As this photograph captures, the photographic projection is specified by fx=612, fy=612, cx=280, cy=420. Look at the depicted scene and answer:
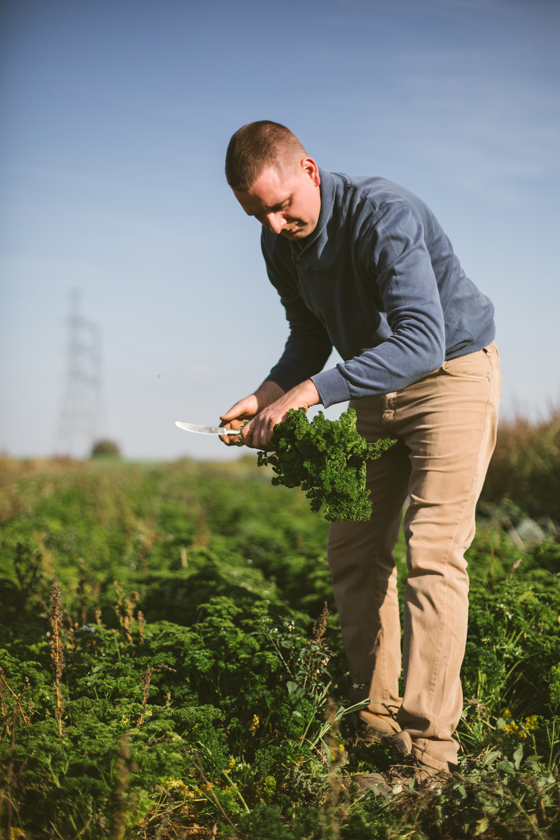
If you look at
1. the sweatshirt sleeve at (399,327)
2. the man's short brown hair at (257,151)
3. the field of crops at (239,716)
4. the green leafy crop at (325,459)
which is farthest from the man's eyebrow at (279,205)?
the field of crops at (239,716)

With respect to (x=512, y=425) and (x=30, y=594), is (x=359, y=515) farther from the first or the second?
(x=512, y=425)

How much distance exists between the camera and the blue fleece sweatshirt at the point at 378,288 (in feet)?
7.45

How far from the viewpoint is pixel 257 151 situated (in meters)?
2.44

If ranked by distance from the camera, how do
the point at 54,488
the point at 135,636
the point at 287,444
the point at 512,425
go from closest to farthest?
the point at 287,444 < the point at 135,636 < the point at 512,425 < the point at 54,488

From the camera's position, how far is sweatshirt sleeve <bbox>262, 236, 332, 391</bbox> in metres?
3.25

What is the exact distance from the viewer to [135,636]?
3.07 metres

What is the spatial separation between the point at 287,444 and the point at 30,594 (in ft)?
8.08

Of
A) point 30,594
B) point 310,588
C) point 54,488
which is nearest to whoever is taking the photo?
point 30,594

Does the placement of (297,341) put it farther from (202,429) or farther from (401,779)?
(401,779)

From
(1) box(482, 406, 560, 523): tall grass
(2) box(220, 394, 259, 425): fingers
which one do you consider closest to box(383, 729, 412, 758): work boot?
(2) box(220, 394, 259, 425): fingers

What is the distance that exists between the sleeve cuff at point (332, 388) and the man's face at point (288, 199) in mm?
752

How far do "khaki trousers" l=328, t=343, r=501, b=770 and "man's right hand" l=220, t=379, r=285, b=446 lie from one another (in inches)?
17.8

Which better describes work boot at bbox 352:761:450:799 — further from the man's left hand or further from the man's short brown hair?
the man's short brown hair

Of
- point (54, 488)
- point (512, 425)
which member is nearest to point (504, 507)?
point (512, 425)
